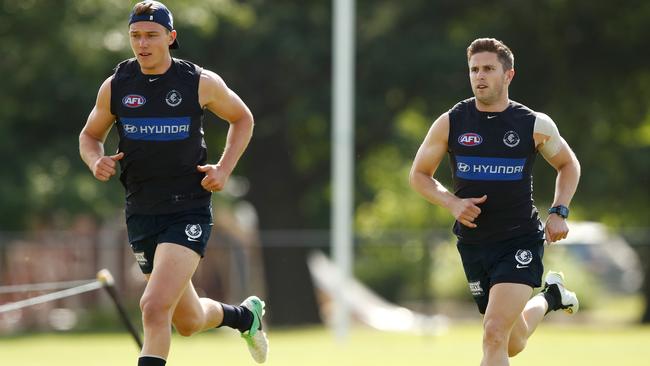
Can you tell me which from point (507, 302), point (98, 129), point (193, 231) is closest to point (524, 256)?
point (507, 302)

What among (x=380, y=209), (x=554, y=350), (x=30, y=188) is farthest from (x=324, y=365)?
(x=380, y=209)

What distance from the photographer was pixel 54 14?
80.4 ft

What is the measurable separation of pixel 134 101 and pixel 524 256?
247 centimetres

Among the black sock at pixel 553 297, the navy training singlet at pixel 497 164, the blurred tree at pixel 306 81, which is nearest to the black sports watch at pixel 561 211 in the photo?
the navy training singlet at pixel 497 164

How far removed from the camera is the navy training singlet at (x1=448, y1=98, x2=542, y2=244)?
8133 millimetres

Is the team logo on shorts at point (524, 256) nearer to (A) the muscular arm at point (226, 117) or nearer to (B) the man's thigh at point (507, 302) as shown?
(B) the man's thigh at point (507, 302)

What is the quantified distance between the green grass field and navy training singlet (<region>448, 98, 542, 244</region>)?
5.48 m

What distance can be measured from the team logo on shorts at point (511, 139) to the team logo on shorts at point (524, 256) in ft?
2.07

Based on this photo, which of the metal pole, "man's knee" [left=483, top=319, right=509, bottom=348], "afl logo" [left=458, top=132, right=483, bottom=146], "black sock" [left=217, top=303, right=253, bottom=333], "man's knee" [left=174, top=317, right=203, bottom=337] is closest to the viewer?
"man's knee" [left=483, top=319, right=509, bottom=348]

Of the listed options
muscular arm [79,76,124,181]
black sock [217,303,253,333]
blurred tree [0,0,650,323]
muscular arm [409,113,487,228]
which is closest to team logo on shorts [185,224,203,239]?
muscular arm [79,76,124,181]

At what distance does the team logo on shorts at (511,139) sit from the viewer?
8.12m

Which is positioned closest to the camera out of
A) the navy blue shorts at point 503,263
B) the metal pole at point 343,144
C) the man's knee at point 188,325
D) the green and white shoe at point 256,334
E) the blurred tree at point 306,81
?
the navy blue shorts at point 503,263

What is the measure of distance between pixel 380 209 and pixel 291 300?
793 inches

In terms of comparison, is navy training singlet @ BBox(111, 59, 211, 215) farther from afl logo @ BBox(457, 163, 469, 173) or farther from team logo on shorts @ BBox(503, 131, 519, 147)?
team logo on shorts @ BBox(503, 131, 519, 147)
